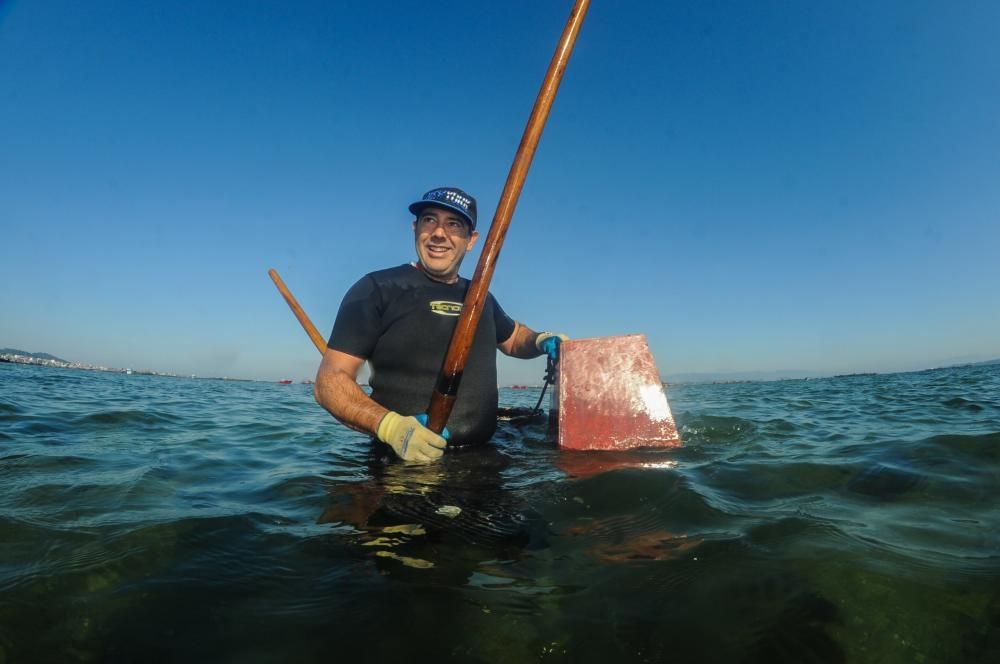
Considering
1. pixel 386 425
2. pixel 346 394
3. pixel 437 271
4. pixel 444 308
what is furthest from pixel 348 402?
pixel 437 271

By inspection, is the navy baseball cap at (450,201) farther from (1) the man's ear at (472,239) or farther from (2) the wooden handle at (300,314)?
(2) the wooden handle at (300,314)

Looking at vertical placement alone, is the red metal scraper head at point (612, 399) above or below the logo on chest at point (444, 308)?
below

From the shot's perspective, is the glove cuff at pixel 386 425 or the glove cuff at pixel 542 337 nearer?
the glove cuff at pixel 386 425

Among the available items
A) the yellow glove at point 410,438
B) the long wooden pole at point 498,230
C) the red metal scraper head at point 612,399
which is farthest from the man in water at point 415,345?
the red metal scraper head at point 612,399

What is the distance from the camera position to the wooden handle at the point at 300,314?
5.44 metres

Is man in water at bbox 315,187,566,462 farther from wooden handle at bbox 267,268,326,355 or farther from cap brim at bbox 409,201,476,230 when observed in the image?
wooden handle at bbox 267,268,326,355

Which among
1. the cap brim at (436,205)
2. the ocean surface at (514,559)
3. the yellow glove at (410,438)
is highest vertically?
the cap brim at (436,205)

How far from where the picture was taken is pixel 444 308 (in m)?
4.39

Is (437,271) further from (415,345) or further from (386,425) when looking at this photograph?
(386,425)

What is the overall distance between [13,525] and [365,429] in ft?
6.50

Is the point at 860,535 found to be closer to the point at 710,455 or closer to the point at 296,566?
the point at 710,455

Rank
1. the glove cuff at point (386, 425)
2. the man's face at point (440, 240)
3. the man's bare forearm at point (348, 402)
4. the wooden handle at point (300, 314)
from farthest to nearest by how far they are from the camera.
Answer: the wooden handle at point (300, 314) → the man's face at point (440, 240) → the man's bare forearm at point (348, 402) → the glove cuff at point (386, 425)

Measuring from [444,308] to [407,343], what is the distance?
50 cm

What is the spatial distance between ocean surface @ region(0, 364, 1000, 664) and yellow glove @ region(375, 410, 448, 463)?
0.21 metres
